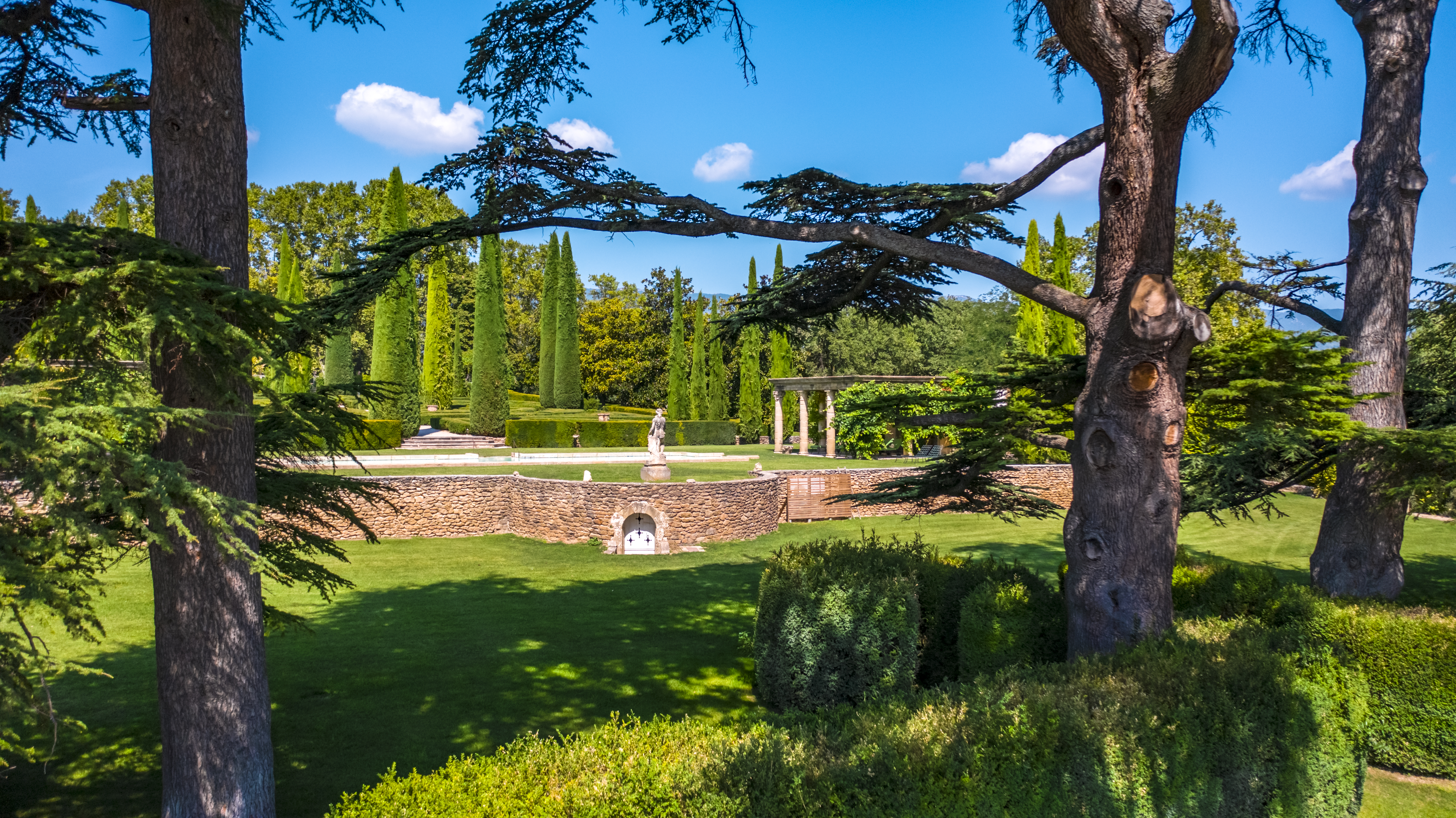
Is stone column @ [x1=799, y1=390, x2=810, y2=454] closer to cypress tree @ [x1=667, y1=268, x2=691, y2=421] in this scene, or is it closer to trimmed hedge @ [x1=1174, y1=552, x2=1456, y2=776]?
cypress tree @ [x1=667, y1=268, x2=691, y2=421]

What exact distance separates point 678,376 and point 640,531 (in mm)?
→ 23085

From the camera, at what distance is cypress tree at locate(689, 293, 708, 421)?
132 feet

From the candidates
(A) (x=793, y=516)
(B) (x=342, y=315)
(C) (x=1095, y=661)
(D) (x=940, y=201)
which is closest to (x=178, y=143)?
(B) (x=342, y=315)

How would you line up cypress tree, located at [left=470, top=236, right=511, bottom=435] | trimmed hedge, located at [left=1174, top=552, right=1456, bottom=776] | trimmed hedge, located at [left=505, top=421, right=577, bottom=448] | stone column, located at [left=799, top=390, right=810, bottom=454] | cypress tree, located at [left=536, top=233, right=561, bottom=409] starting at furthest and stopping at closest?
1. cypress tree, located at [left=536, top=233, right=561, bottom=409]
2. cypress tree, located at [left=470, top=236, right=511, bottom=435]
3. trimmed hedge, located at [left=505, top=421, right=577, bottom=448]
4. stone column, located at [left=799, top=390, right=810, bottom=454]
5. trimmed hedge, located at [left=1174, top=552, right=1456, bottom=776]

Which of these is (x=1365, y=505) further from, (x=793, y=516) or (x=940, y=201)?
(x=793, y=516)

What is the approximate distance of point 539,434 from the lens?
31.8 metres

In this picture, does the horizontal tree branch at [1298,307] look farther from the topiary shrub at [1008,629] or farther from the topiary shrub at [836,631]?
the topiary shrub at [836,631]

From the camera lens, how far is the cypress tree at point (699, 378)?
40.3m

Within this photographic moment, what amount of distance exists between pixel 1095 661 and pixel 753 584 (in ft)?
29.7

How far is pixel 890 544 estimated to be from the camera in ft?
28.0

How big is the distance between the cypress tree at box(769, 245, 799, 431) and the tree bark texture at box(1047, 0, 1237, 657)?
31352 millimetres

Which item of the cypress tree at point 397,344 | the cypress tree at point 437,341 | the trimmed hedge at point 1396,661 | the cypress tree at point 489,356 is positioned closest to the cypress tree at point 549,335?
the cypress tree at point 437,341

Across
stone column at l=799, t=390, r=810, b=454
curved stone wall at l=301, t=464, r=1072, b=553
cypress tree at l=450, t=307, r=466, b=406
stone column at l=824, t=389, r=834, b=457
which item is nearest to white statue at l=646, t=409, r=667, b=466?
curved stone wall at l=301, t=464, r=1072, b=553

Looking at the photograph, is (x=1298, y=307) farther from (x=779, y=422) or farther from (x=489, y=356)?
(x=489, y=356)
